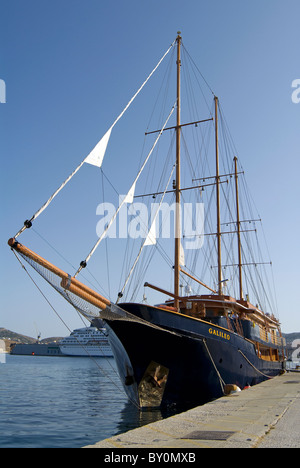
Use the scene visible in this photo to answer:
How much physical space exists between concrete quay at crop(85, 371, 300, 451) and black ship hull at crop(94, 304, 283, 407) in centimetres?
534

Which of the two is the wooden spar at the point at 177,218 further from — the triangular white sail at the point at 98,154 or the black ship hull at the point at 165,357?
the triangular white sail at the point at 98,154

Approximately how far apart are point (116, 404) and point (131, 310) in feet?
30.5

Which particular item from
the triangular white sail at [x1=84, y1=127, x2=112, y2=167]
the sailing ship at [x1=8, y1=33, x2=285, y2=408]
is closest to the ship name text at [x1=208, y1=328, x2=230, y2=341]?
the sailing ship at [x1=8, y1=33, x2=285, y2=408]

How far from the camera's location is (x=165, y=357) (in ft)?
57.1

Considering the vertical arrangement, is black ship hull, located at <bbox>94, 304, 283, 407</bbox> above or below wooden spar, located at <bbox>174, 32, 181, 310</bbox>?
below

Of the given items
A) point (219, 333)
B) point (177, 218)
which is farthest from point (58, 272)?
point (177, 218)

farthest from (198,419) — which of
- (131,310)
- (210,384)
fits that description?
(210,384)

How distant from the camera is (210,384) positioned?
18.5 m

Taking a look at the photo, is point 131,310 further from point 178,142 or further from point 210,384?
point 178,142

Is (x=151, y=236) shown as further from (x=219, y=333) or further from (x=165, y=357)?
(x=165, y=357)

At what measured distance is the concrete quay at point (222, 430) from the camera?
6.81 m

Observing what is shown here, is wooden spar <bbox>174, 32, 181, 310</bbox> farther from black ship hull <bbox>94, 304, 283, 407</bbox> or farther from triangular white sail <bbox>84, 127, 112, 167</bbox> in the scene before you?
triangular white sail <bbox>84, 127, 112, 167</bbox>

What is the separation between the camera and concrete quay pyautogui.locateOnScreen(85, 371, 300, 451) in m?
6.81

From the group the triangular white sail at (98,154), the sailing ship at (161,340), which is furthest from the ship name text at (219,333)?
the triangular white sail at (98,154)
